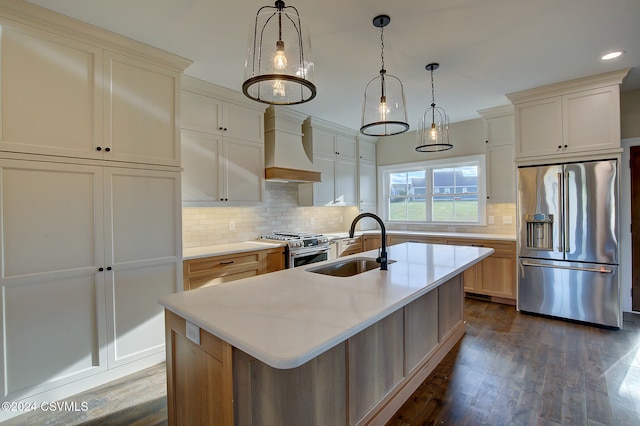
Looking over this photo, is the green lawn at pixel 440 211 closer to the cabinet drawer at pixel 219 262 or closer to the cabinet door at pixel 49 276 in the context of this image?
the cabinet drawer at pixel 219 262

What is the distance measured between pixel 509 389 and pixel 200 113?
361cm

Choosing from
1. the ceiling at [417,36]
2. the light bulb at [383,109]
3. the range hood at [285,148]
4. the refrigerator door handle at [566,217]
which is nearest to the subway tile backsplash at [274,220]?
the range hood at [285,148]

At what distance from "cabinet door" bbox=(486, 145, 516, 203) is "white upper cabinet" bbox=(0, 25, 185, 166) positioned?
13.0ft

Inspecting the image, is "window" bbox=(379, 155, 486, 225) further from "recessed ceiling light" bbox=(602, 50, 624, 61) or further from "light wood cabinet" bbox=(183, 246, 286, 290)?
"light wood cabinet" bbox=(183, 246, 286, 290)

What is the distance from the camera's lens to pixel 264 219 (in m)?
4.23

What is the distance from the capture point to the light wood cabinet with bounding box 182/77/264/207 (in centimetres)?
311

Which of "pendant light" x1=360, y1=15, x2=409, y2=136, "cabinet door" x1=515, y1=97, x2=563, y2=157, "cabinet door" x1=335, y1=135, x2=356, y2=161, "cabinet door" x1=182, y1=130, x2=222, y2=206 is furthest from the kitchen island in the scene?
"cabinet door" x1=335, y1=135, x2=356, y2=161

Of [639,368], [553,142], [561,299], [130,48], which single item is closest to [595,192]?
[553,142]

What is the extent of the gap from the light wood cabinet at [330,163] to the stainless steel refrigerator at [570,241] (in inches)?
95.3

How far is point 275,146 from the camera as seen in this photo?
3.89 m

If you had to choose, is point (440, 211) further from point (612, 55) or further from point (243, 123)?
point (243, 123)

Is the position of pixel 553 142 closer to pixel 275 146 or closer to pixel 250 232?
pixel 275 146

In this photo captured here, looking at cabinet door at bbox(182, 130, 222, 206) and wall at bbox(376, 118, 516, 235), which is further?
wall at bbox(376, 118, 516, 235)

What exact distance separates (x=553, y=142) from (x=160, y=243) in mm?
4221
